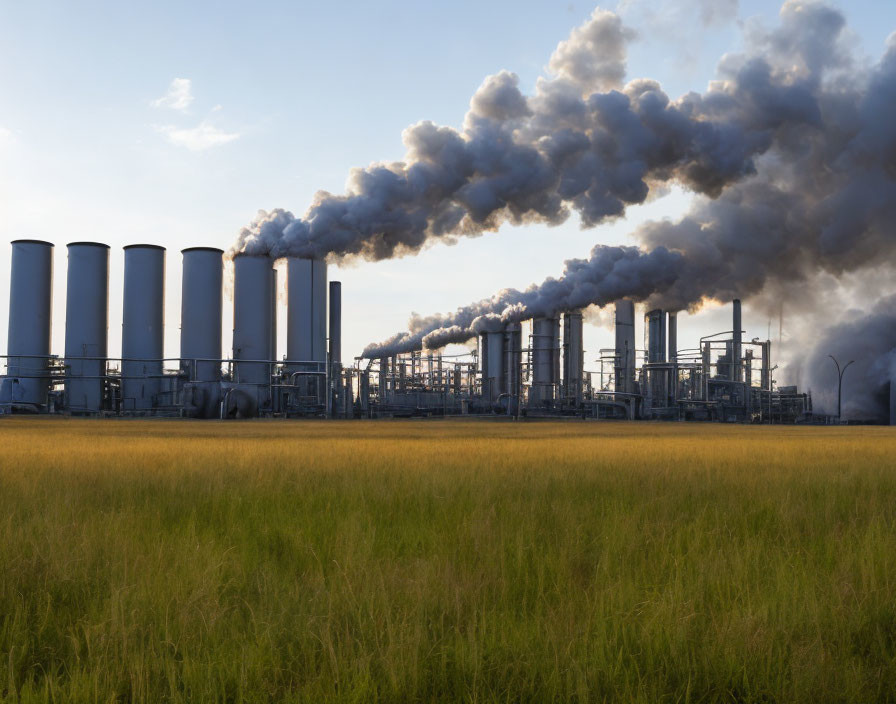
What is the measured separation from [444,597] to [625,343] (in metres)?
57.2

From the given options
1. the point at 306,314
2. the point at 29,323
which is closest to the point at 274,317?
the point at 306,314

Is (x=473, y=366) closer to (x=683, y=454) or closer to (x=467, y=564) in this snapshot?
(x=683, y=454)

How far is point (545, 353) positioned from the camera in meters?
59.7

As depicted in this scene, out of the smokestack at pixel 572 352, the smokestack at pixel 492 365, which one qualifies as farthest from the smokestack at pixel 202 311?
the smokestack at pixel 572 352

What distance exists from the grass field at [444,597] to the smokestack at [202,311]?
140 ft

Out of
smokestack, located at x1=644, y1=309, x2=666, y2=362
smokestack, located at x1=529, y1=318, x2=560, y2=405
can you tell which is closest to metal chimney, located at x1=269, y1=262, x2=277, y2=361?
smokestack, located at x1=529, y1=318, x2=560, y2=405

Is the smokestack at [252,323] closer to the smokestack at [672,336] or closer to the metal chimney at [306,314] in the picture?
the metal chimney at [306,314]

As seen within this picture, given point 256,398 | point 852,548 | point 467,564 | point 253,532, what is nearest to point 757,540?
point 852,548

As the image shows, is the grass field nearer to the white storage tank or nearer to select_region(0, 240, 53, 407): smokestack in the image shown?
the white storage tank

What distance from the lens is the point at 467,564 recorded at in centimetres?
469

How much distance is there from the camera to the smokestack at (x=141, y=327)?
1961 inches

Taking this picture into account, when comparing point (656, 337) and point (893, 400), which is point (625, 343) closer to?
point (656, 337)

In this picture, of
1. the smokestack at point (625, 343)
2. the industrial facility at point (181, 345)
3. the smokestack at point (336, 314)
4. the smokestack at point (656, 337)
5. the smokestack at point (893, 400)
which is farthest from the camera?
the smokestack at point (893, 400)

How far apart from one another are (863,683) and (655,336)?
199 feet
